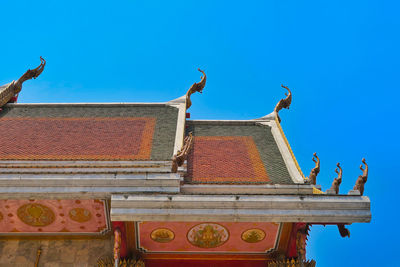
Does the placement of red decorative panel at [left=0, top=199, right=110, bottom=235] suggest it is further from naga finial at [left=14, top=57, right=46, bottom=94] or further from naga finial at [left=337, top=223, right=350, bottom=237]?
naga finial at [left=14, top=57, right=46, bottom=94]

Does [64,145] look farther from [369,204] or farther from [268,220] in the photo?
[369,204]

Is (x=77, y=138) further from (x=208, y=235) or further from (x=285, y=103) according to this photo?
(x=285, y=103)

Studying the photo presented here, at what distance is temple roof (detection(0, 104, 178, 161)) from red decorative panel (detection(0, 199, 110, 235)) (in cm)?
131

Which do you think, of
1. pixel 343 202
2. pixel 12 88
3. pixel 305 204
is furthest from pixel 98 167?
pixel 12 88

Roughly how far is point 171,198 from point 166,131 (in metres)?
4.37

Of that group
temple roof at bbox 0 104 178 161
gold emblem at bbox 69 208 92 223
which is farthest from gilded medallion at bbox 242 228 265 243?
gold emblem at bbox 69 208 92 223

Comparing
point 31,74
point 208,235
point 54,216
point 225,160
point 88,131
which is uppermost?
point 31,74

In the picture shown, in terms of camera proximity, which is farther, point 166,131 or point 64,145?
point 166,131

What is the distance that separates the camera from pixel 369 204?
389 inches

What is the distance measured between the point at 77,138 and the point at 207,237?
17.9ft

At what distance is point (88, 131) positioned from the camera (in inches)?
546

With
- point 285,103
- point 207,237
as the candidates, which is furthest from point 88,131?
point 285,103

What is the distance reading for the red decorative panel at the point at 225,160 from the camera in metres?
11.4

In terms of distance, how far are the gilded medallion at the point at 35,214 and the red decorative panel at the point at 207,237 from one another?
251 cm
